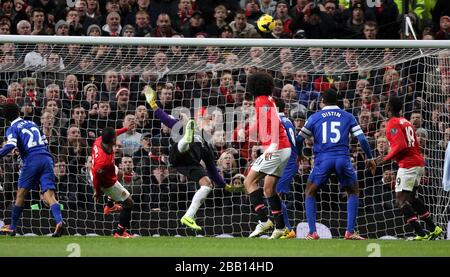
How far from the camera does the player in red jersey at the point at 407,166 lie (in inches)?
604

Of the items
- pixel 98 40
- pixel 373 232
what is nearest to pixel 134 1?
pixel 98 40

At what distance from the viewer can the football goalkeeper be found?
15758 mm

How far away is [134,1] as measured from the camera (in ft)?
65.3

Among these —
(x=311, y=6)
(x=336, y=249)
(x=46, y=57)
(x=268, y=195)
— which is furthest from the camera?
(x=311, y=6)

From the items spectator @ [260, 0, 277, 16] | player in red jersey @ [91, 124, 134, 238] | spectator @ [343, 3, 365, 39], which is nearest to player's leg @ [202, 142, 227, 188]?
player in red jersey @ [91, 124, 134, 238]

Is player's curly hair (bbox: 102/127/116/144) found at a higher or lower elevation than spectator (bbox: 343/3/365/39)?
lower

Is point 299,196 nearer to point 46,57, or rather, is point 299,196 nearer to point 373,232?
point 373,232

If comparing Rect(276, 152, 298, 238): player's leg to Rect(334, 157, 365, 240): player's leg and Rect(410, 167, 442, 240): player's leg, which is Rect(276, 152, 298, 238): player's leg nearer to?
Rect(334, 157, 365, 240): player's leg

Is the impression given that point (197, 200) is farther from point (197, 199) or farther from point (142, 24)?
point (142, 24)

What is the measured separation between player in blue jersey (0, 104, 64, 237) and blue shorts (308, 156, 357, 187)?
346 cm

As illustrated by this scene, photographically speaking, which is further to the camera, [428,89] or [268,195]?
[428,89]

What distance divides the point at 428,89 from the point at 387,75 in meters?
0.63

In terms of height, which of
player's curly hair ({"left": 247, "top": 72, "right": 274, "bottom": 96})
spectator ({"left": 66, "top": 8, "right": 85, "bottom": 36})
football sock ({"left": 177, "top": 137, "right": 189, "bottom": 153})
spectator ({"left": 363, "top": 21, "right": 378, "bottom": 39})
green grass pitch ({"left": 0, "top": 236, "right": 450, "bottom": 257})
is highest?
spectator ({"left": 66, "top": 8, "right": 85, "bottom": 36})

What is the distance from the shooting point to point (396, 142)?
1532 centimetres
